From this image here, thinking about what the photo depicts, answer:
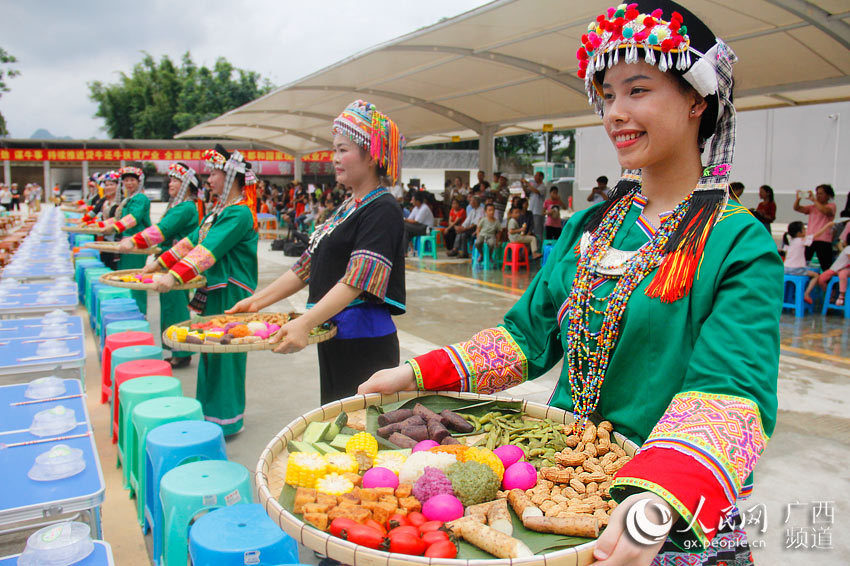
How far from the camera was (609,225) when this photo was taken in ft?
4.48

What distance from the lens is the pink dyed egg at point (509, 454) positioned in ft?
4.32

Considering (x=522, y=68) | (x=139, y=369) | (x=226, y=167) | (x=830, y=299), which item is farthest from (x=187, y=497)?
(x=522, y=68)

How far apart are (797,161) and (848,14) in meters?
7.39

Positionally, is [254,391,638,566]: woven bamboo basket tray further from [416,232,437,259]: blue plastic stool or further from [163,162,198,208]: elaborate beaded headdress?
[416,232,437,259]: blue plastic stool

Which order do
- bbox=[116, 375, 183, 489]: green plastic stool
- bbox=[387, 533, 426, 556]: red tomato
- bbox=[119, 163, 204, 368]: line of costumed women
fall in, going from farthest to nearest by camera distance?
bbox=[119, 163, 204, 368]: line of costumed women
bbox=[116, 375, 183, 489]: green plastic stool
bbox=[387, 533, 426, 556]: red tomato

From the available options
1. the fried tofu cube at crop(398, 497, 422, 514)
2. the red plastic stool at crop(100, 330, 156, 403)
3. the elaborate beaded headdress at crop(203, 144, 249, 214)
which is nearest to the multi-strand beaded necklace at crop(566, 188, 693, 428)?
the fried tofu cube at crop(398, 497, 422, 514)

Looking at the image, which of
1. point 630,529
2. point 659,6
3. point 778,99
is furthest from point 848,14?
point 630,529

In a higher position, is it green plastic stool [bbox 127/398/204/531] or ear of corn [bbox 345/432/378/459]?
ear of corn [bbox 345/432/378/459]

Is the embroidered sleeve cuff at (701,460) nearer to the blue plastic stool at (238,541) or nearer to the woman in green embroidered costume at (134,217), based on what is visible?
the blue plastic stool at (238,541)

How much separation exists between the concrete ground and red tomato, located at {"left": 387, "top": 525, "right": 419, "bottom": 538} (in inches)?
35.4

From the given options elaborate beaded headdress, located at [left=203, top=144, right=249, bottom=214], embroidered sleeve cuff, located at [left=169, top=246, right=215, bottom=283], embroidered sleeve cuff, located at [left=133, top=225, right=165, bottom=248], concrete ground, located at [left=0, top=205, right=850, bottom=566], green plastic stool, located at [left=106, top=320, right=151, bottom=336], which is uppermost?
elaborate beaded headdress, located at [left=203, top=144, right=249, bottom=214]

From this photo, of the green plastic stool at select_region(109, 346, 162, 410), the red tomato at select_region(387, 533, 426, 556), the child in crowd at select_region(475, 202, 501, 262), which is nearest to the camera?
the red tomato at select_region(387, 533, 426, 556)

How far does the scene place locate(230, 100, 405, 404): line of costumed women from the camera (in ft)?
8.31

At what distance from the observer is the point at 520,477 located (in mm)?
1243
